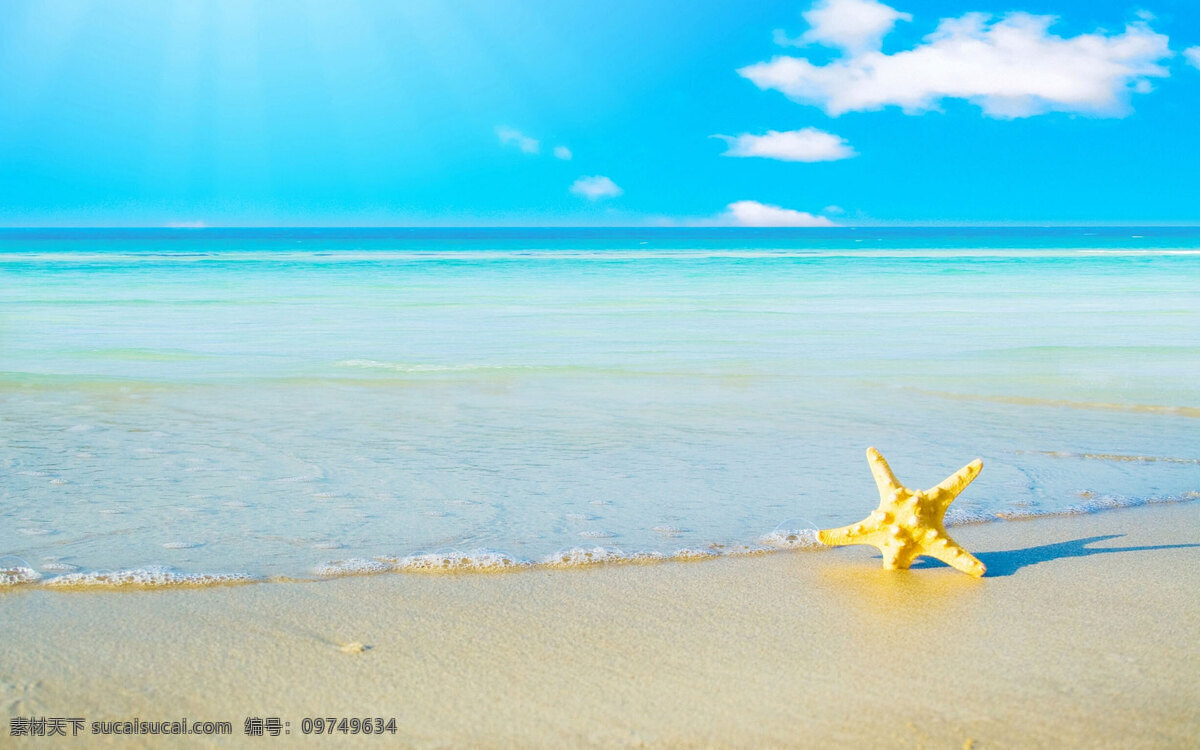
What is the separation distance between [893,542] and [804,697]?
110cm

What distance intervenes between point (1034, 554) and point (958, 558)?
2.09 feet

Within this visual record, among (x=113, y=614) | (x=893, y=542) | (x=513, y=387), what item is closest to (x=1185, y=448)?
(x=893, y=542)

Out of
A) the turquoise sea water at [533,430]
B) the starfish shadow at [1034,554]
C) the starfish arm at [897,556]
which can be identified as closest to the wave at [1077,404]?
the turquoise sea water at [533,430]

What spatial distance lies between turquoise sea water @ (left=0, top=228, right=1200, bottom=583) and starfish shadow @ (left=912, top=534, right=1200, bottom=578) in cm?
47

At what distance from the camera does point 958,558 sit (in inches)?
143

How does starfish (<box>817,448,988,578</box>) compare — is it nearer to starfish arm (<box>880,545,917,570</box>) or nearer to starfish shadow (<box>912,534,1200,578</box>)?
starfish arm (<box>880,545,917,570</box>)

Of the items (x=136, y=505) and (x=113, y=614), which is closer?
(x=113, y=614)

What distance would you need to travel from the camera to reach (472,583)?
12.1 feet

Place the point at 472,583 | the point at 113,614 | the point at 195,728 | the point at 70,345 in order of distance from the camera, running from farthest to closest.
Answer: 1. the point at 70,345
2. the point at 472,583
3. the point at 113,614
4. the point at 195,728

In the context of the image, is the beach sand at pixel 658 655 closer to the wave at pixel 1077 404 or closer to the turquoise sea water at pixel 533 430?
the turquoise sea water at pixel 533 430

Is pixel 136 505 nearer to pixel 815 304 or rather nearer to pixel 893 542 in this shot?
pixel 893 542

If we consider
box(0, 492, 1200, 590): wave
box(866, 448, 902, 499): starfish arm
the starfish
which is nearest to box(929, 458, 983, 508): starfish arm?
the starfish

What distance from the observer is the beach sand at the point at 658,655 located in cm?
262

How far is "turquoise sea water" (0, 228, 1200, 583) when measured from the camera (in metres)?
4.26
